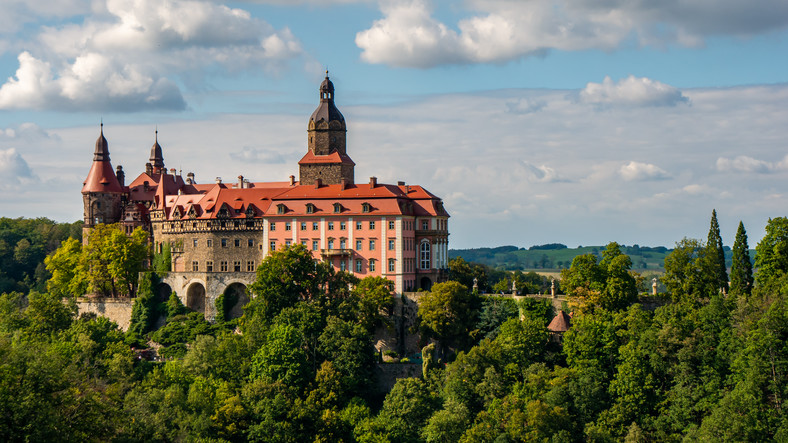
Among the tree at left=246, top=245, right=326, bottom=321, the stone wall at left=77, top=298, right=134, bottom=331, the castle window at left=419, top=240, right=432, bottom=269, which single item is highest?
the castle window at left=419, top=240, right=432, bottom=269

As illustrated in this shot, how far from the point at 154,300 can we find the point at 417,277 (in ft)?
72.1

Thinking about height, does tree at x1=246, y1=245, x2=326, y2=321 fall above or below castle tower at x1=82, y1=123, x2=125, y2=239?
below

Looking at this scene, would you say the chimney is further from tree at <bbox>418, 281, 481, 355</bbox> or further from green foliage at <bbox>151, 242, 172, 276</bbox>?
tree at <bbox>418, 281, 481, 355</bbox>

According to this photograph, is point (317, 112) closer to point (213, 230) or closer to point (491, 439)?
point (213, 230)

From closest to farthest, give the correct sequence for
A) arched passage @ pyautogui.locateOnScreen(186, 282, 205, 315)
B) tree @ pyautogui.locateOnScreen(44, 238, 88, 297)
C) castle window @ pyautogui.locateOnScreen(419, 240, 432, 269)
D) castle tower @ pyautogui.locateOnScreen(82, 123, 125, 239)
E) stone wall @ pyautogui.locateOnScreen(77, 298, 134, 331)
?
castle window @ pyautogui.locateOnScreen(419, 240, 432, 269), arched passage @ pyautogui.locateOnScreen(186, 282, 205, 315), stone wall @ pyautogui.locateOnScreen(77, 298, 134, 331), tree @ pyautogui.locateOnScreen(44, 238, 88, 297), castle tower @ pyautogui.locateOnScreen(82, 123, 125, 239)

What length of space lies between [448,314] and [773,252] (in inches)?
913

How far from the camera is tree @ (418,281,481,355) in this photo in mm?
80562

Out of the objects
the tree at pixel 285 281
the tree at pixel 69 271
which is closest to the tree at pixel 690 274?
the tree at pixel 285 281

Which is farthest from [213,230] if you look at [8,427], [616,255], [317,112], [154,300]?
[8,427]

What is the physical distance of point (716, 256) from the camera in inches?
3046

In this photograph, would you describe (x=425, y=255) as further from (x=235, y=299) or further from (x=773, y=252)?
(x=773, y=252)

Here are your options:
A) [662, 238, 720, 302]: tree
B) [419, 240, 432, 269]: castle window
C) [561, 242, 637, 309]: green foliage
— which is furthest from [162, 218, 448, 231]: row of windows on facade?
[662, 238, 720, 302]: tree

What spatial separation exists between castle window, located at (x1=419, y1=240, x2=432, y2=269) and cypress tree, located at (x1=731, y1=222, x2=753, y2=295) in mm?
23912

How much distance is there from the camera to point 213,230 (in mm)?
92875
